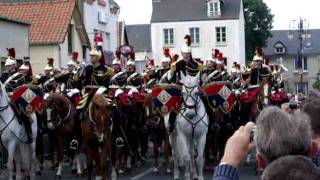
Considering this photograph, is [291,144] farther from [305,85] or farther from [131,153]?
[305,85]

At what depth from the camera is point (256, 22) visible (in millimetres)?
84812

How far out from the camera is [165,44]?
2776 inches

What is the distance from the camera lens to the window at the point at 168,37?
232 ft

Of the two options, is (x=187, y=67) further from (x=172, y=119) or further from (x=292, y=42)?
(x=292, y=42)

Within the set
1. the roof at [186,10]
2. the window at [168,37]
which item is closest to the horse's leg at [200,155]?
the window at [168,37]

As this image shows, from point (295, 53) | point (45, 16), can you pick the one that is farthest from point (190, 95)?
point (295, 53)

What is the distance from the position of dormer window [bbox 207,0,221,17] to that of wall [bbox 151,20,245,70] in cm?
105

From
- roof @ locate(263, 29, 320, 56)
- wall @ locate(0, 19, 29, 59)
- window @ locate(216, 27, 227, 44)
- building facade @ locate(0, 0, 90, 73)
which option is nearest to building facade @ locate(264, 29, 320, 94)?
roof @ locate(263, 29, 320, 56)

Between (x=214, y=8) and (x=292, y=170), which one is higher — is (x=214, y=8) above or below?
above

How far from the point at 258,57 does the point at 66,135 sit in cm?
487

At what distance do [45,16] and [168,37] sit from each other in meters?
33.7

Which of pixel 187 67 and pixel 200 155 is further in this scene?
pixel 187 67

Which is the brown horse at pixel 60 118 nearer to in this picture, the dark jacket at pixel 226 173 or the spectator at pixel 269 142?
the spectator at pixel 269 142

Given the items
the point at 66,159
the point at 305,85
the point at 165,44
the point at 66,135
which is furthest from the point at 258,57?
the point at 305,85
